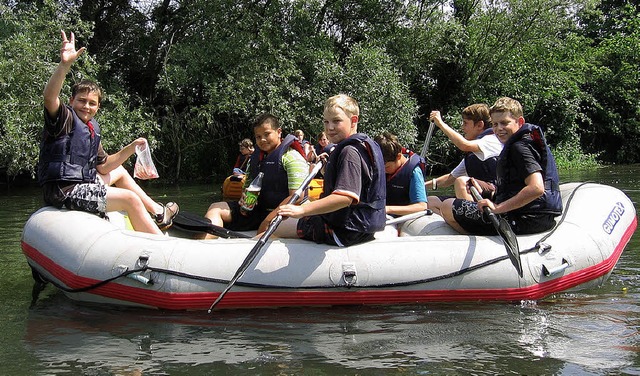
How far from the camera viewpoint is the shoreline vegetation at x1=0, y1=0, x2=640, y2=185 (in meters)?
13.0

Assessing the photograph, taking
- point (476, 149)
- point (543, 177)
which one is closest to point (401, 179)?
point (476, 149)

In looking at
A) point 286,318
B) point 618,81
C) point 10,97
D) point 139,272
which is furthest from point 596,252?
point 618,81

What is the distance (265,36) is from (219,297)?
455 inches

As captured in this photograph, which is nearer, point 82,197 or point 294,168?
point 82,197

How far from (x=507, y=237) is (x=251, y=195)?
1.84 m

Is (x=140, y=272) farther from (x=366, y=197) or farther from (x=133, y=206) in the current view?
(x=366, y=197)

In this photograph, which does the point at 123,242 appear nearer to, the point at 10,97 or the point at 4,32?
the point at 10,97

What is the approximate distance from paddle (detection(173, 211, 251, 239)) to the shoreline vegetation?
25.5 feet

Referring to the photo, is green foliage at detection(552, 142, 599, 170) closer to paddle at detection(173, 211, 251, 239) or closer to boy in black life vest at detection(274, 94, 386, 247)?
paddle at detection(173, 211, 251, 239)

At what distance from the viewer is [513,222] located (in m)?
4.58

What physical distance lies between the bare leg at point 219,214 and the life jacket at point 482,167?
1.91 meters

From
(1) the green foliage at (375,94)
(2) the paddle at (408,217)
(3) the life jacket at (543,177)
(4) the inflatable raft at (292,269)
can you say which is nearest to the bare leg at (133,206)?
(4) the inflatable raft at (292,269)

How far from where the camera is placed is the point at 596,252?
4586 millimetres

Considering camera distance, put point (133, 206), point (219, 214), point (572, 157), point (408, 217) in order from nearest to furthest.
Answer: point (133, 206)
point (408, 217)
point (219, 214)
point (572, 157)
